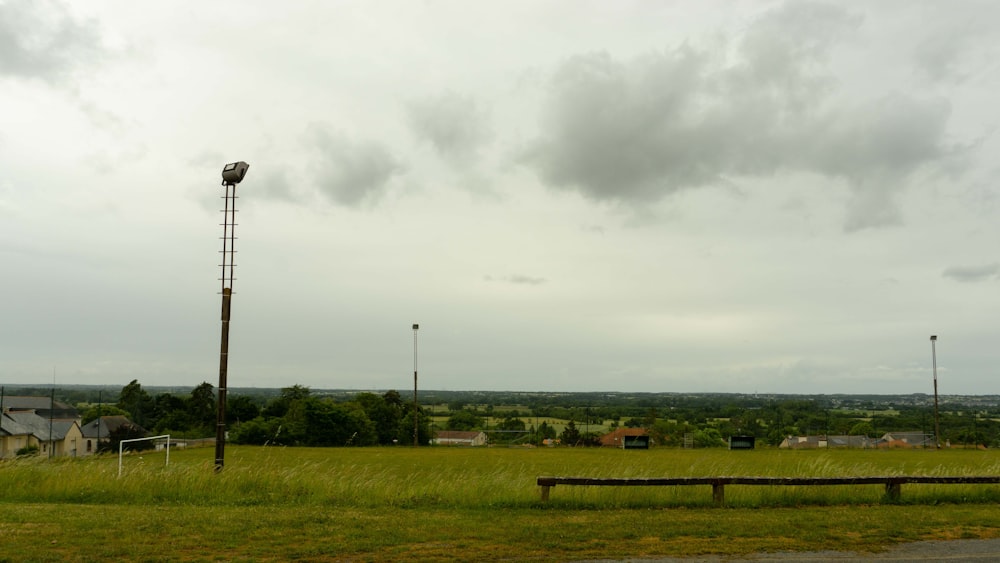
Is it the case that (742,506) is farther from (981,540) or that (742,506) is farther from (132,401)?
(132,401)

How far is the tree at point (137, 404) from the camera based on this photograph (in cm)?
6788

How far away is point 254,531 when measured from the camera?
10.0 meters

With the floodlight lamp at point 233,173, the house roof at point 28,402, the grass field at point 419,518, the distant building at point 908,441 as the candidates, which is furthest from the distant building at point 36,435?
the distant building at point 908,441

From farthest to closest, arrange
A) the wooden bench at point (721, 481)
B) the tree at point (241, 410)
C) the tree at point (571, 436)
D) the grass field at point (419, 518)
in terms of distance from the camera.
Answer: the tree at point (241, 410)
the tree at point (571, 436)
the wooden bench at point (721, 481)
the grass field at point (419, 518)

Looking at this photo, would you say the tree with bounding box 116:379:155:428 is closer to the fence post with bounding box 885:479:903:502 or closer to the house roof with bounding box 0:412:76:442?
the house roof with bounding box 0:412:76:442

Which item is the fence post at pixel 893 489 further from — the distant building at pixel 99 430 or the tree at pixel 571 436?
the tree at pixel 571 436

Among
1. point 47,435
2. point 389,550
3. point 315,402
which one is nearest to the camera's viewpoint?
point 389,550

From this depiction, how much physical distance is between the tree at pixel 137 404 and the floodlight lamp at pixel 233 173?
53618 millimetres

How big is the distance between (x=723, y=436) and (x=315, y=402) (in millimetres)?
36510

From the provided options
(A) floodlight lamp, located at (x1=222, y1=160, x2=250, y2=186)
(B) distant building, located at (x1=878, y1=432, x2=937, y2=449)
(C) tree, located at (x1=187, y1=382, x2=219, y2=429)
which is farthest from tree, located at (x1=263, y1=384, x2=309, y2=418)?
(A) floodlight lamp, located at (x1=222, y1=160, x2=250, y2=186)

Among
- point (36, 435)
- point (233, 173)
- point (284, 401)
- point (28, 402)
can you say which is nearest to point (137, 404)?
point (284, 401)

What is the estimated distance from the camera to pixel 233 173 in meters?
18.6

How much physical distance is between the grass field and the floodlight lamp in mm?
7147

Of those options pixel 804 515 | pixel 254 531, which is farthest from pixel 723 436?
pixel 254 531
